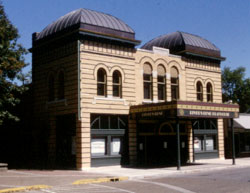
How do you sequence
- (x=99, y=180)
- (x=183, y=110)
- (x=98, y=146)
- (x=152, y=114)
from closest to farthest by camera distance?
(x=99, y=180)
(x=183, y=110)
(x=152, y=114)
(x=98, y=146)

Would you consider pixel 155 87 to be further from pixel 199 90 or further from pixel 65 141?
pixel 65 141

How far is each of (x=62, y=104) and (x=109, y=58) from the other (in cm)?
456

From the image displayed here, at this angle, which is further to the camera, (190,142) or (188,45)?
(188,45)

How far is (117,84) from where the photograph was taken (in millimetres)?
25719

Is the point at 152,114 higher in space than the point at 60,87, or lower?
lower

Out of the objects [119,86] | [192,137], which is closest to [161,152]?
[192,137]

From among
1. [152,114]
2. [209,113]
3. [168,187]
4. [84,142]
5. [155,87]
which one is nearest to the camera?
[168,187]

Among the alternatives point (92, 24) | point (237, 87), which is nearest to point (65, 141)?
point (92, 24)

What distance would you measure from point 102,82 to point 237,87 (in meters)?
48.2

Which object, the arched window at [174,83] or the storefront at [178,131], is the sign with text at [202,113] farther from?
the arched window at [174,83]

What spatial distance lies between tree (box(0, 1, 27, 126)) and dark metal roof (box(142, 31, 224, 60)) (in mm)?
12356

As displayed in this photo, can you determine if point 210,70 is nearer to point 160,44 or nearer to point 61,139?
point 160,44

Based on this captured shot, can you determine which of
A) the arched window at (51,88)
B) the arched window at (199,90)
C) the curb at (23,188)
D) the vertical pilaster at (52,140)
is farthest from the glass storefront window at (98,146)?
the arched window at (199,90)

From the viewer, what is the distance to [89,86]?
23984 mm
